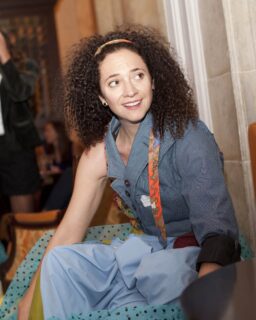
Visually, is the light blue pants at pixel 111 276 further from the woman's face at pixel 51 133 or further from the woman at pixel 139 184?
the woman's face at pixel 51 133

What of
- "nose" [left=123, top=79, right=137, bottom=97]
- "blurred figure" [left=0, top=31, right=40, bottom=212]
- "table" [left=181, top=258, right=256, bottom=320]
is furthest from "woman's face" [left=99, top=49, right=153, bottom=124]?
"blurred figure" [left=0, top=31, right=40, bottom=212]

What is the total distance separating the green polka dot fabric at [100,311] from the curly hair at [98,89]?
49 centimetres

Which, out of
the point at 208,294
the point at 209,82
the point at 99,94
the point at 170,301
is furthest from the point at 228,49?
the point at 208,294

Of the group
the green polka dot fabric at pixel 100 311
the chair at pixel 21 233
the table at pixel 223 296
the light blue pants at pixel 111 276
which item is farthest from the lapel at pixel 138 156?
the chair at pixel 21 233

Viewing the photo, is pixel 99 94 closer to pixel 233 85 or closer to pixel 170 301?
pixel 233 85

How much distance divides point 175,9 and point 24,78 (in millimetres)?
1334

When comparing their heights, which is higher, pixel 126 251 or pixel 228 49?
pixel 228 49

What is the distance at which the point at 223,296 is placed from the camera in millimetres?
827

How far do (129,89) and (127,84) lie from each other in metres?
0.03

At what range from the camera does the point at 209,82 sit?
2398mm

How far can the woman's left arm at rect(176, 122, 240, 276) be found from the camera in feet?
4.39

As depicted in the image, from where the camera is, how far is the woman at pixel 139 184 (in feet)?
4.91

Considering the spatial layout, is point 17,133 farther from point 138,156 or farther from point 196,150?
point 196,150

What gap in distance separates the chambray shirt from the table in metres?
0.54
